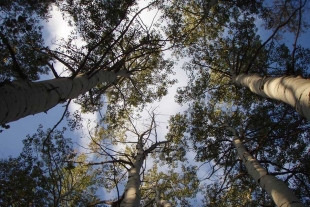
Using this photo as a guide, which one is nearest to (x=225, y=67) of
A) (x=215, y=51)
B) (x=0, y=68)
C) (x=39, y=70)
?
(x=215, y=51)

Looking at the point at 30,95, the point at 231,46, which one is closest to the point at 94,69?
the point at 30,95

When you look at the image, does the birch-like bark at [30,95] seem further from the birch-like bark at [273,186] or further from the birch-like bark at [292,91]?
the birch-like bark at [273,186]

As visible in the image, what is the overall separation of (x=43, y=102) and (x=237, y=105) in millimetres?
10084

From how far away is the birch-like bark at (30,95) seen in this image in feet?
10.8

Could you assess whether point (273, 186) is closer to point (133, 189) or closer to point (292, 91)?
point (292, 91)

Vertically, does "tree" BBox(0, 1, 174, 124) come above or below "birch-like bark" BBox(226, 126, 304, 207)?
above

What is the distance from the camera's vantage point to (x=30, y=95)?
3.83 m

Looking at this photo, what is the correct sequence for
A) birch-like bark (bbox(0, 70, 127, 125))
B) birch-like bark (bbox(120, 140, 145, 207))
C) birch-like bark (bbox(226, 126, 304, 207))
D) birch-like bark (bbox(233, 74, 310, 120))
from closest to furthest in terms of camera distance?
birch-like bark (bbox(0, 70, 127, 125)) < birch-like bark (bbox(233, 74, 310, 120)) < birch-like bark (bbox(226, 126, 304, 207)) < birch-like bark (bbox(120, 140, 145, 207))

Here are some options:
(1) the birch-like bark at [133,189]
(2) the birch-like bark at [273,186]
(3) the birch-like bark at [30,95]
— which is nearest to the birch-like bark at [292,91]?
(2) the birch-like bark at [273,186]

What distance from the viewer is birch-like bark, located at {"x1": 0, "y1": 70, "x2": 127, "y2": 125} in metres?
3.29

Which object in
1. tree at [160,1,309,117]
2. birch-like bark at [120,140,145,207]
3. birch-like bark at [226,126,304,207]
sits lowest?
birch-like bark at [226,126,304,207]

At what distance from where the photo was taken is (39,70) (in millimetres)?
8688

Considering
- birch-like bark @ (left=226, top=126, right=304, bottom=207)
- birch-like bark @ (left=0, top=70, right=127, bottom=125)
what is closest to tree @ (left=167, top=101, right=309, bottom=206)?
birch-like bark @ (left=226, top=126, right=304, bottom=207)

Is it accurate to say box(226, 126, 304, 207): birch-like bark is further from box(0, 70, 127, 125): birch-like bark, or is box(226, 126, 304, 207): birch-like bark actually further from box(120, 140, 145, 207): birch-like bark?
box(0, 70, 127, 125): birch-like bark
